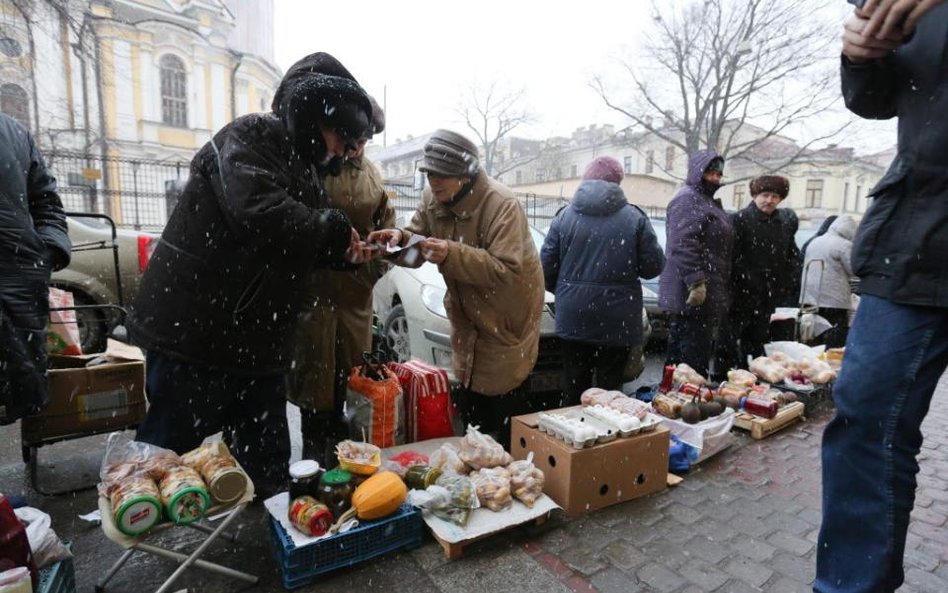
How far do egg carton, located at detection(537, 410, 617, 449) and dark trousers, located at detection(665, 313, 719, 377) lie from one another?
6.32 feet

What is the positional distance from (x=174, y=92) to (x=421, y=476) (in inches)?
1180

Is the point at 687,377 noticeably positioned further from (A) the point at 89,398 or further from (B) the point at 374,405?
(A) the point at 89,398

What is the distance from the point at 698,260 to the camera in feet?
14.1

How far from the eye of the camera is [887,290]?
5.06 ft

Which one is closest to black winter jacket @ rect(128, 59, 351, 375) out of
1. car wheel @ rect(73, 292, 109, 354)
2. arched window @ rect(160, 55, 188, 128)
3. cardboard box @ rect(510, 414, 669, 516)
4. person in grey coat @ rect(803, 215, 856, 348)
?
cardboard box @ rect(510, 414, 669, 516)

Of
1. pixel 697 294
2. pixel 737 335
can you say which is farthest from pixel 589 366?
pixel 737 335

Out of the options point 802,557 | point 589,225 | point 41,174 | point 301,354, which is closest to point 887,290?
point 802,557

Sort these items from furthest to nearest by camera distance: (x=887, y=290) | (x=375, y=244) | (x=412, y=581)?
(x=375, y=244), (x=412, y=581), (x=887, y=290)

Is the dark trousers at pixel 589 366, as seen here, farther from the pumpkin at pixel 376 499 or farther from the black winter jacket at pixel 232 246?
the black winter jacket at pixel 232 246

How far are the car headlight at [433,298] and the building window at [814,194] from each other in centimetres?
4281

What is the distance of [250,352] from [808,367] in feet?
15.7

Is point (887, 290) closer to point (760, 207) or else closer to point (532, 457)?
point (532, 457)

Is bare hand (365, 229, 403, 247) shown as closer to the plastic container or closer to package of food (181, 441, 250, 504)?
package of food (181, 441, 250, 504)

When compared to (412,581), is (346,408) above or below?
above
